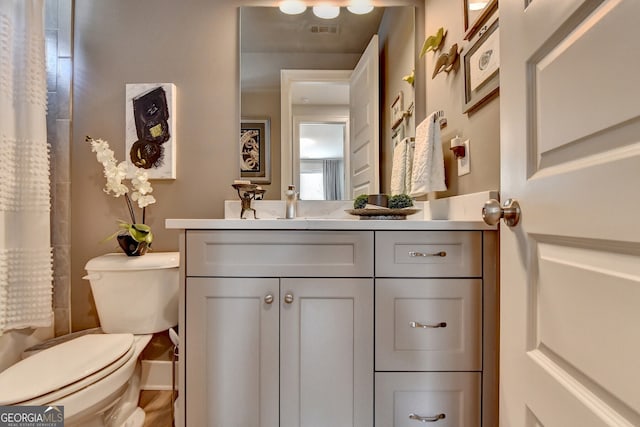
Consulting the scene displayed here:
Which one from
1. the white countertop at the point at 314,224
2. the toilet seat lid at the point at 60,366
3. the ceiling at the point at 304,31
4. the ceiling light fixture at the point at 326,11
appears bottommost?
the toilet seat lid at the point at 60,366

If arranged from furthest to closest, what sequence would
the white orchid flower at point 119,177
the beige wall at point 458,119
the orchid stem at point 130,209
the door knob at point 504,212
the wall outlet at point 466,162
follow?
the orchid stem at point 130,209, the white orchid flower at point 119,177, the wall outlet at point 466,162, the beige wall at point 458,119, the door knob at point 504,212

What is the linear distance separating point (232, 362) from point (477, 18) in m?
1.40

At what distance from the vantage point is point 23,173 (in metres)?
1.20

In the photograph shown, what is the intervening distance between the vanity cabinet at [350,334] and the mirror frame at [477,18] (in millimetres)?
703

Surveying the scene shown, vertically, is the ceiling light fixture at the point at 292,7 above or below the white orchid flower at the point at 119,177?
above

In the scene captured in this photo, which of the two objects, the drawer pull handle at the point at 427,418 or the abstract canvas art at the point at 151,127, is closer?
the drawer pull handle at the point at 427,418

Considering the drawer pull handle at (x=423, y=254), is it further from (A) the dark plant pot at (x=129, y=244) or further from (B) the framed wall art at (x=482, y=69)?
(A) the dark plant pot at (x=129, y=244)

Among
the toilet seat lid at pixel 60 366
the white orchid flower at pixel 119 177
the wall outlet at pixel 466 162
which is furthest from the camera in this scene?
the white orchid flower at pixel 119 177

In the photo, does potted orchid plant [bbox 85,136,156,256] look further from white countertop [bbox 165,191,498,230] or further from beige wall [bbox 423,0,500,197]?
beige wall [bbox 423,0,500,197]

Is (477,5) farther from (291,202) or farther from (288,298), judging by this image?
(288,298)

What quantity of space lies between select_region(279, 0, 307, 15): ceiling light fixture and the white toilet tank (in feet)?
4.53

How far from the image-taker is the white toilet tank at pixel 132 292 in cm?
129

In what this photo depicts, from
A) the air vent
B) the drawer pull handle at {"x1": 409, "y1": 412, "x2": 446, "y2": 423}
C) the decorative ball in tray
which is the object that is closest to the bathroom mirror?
the air vent

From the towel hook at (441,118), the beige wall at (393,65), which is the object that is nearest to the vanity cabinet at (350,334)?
the towel hook at (441,118)
